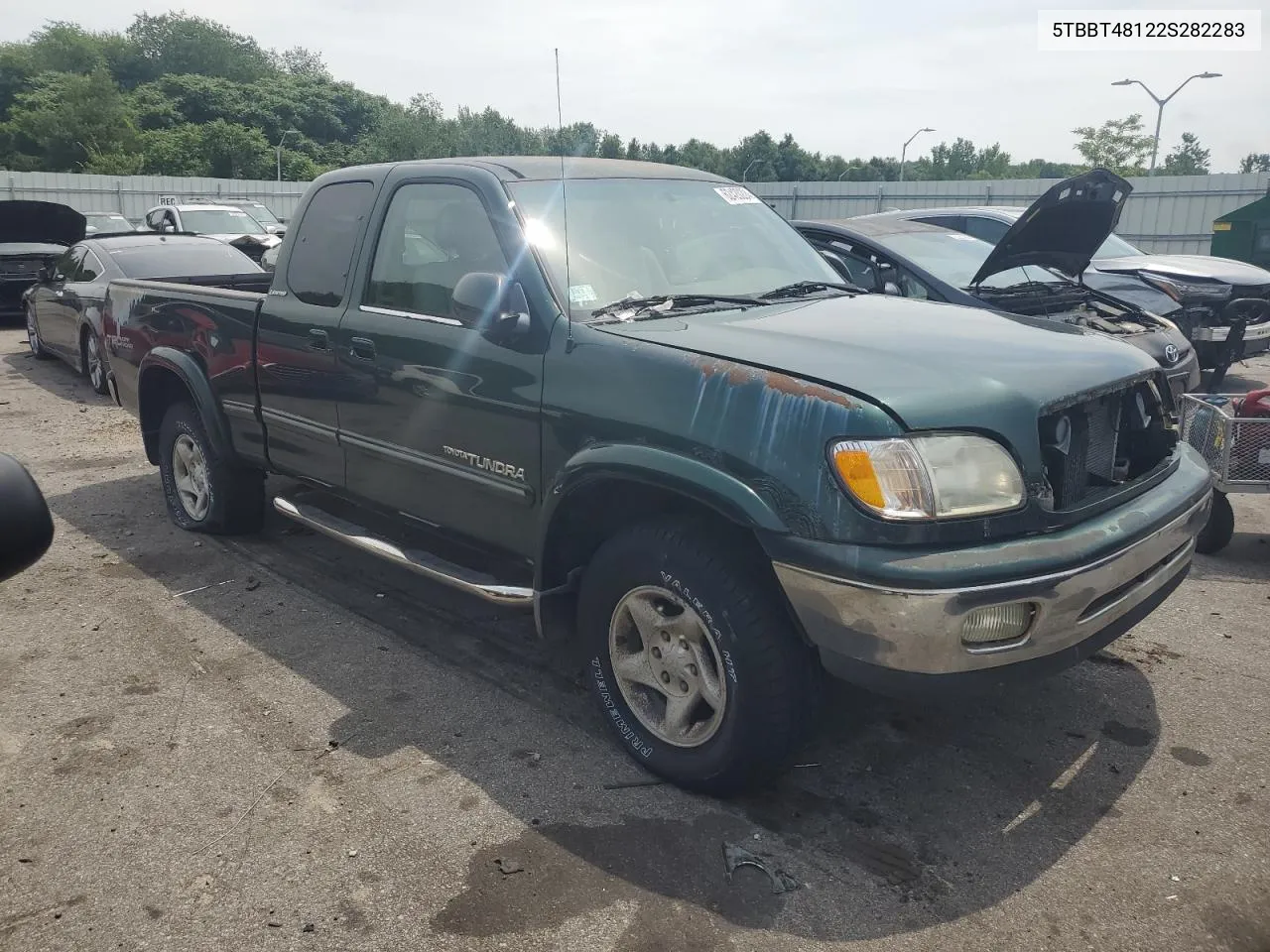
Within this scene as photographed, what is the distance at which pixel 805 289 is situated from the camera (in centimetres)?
415

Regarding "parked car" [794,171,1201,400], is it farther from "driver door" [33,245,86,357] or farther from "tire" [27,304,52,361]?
"tire" [27,304,52,361]

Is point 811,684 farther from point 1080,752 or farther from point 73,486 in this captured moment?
point 73,486

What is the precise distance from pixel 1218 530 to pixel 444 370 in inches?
164

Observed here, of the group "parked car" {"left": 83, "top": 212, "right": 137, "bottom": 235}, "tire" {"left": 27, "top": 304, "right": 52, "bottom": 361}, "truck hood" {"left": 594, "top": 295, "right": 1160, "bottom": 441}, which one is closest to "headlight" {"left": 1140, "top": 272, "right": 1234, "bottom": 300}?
"truck hood" {"left": 594, "top": 295, "right": 1160, "bottom": 441}

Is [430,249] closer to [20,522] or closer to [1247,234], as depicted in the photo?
[20,522]

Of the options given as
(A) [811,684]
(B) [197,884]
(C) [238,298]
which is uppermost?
(C) [238,298]

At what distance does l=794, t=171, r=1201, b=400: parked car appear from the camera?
607cm

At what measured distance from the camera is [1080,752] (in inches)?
135

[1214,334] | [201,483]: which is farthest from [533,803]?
[1214,334]

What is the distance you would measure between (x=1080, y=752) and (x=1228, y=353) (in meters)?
5.24

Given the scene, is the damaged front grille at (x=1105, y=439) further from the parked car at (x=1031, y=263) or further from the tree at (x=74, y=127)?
the tree at (x=74, y=127)

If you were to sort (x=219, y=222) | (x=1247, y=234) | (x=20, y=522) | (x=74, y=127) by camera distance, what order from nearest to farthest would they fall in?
(x=20, y=522)
(x=1247, y=234)
(x=219, y=222)
(x=74, y=127)

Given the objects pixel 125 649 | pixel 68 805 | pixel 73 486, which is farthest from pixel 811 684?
pixel 73 486

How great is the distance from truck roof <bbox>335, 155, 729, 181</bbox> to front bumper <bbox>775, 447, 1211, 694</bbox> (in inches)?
79.5
